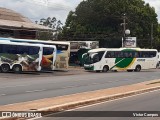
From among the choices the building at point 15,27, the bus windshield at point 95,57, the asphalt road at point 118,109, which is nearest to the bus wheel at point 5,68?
the building at point 15,27

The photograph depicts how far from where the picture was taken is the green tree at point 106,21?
75.1 meters

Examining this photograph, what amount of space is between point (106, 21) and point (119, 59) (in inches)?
1011

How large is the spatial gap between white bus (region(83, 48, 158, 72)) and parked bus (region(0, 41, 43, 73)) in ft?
35.9

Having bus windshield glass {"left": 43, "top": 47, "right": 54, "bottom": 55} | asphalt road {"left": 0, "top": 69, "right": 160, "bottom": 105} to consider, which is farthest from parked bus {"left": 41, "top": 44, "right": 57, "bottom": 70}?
asphalt road {"left": 0, "top": 69, "right": 160, "bottom": 105}

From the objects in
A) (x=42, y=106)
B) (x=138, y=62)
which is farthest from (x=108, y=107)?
(x=138, y=62)

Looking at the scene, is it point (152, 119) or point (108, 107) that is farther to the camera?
point (108, 107)

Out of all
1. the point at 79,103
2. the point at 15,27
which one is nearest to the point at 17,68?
the point at 15,27

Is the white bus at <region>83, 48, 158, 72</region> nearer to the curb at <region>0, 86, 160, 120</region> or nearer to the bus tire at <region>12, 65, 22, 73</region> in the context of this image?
the bus tire at <region>12, 65, 22, 73</region>

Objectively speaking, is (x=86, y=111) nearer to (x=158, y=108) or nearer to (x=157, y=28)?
Answer: (x=158, y=108)

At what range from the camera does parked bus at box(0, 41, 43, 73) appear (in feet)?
124

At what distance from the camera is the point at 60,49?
45.1 m

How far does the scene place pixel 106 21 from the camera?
248ft

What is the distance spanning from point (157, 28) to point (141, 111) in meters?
72.4

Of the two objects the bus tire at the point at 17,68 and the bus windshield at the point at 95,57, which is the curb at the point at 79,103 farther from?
the bus windshield at the point at 95,57
